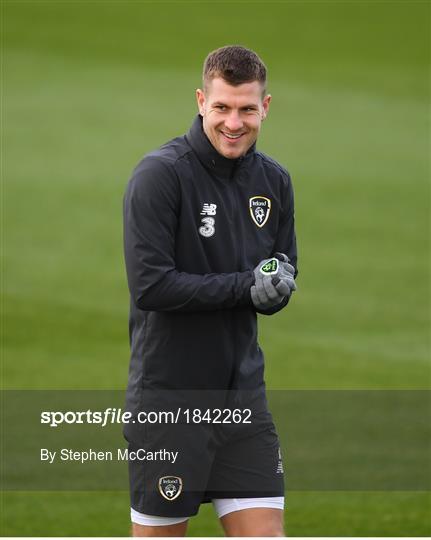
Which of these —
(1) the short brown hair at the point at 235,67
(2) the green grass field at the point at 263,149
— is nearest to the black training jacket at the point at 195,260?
(1) the short brown hair at the point at 235,67

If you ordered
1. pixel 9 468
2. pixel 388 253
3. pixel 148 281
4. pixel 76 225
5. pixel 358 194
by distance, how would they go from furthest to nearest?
1. pixel 358 194
2. pixel 76 225
3. pixel 388 253
4. pixel 9 468
5. pixel 148 281

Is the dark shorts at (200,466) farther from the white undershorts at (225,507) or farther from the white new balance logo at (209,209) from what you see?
the white new balance logo at (209,209)

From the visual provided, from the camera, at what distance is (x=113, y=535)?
870 cm

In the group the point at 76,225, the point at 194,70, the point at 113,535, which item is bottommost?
the point at 113,535

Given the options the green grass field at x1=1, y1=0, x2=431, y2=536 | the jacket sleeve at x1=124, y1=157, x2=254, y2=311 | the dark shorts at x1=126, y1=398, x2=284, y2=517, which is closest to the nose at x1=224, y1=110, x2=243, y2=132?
the jacket sleeve at x1=124, y1=157, x2=254, y2=311

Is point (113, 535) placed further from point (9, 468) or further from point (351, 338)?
point (351, 338)

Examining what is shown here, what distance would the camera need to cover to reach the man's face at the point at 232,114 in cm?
545

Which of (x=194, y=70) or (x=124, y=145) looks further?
(x=194, y=70)

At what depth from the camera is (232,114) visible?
5.45 m

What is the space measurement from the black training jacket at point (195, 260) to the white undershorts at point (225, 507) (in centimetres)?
48

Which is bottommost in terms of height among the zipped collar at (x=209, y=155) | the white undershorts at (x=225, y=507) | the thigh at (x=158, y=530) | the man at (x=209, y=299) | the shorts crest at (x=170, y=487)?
the thigh at (x=158, y=530)

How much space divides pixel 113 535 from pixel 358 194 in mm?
14180

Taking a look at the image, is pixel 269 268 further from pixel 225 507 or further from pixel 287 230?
pixel 225 507

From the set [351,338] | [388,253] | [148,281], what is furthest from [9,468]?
[388,253]
